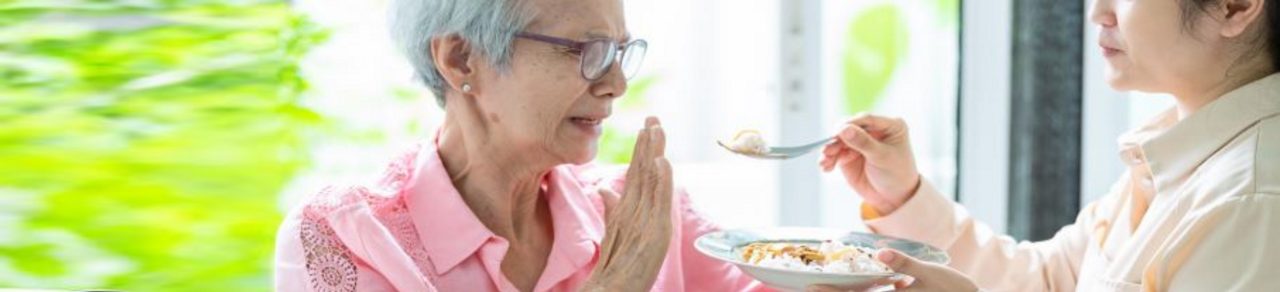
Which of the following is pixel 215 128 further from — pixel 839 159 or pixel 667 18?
pixel 839 159

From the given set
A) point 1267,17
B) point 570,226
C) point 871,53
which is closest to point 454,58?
point 570,226

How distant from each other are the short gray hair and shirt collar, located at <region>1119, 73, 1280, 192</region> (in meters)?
0.77

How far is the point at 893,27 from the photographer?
9.87ft

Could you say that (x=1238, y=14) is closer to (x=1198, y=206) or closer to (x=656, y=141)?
(x=1198, y=206)

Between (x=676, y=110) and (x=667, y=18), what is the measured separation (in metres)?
0.26

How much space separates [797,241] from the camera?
6.16 feet

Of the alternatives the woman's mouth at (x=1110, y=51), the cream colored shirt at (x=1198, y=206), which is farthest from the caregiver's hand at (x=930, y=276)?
the woman's mouth at (x=1110, y=51)

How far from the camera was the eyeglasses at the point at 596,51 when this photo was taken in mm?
1728

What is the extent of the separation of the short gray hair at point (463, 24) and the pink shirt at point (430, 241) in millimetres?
146

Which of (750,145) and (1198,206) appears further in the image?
(750,145)

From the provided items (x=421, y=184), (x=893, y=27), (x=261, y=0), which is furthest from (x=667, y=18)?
(x=421, y=184)

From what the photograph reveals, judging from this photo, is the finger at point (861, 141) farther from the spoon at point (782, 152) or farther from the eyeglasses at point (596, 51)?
the eyeglasses at point (596, 51)

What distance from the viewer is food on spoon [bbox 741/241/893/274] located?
1576 mm

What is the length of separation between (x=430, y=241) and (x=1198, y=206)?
899mm
